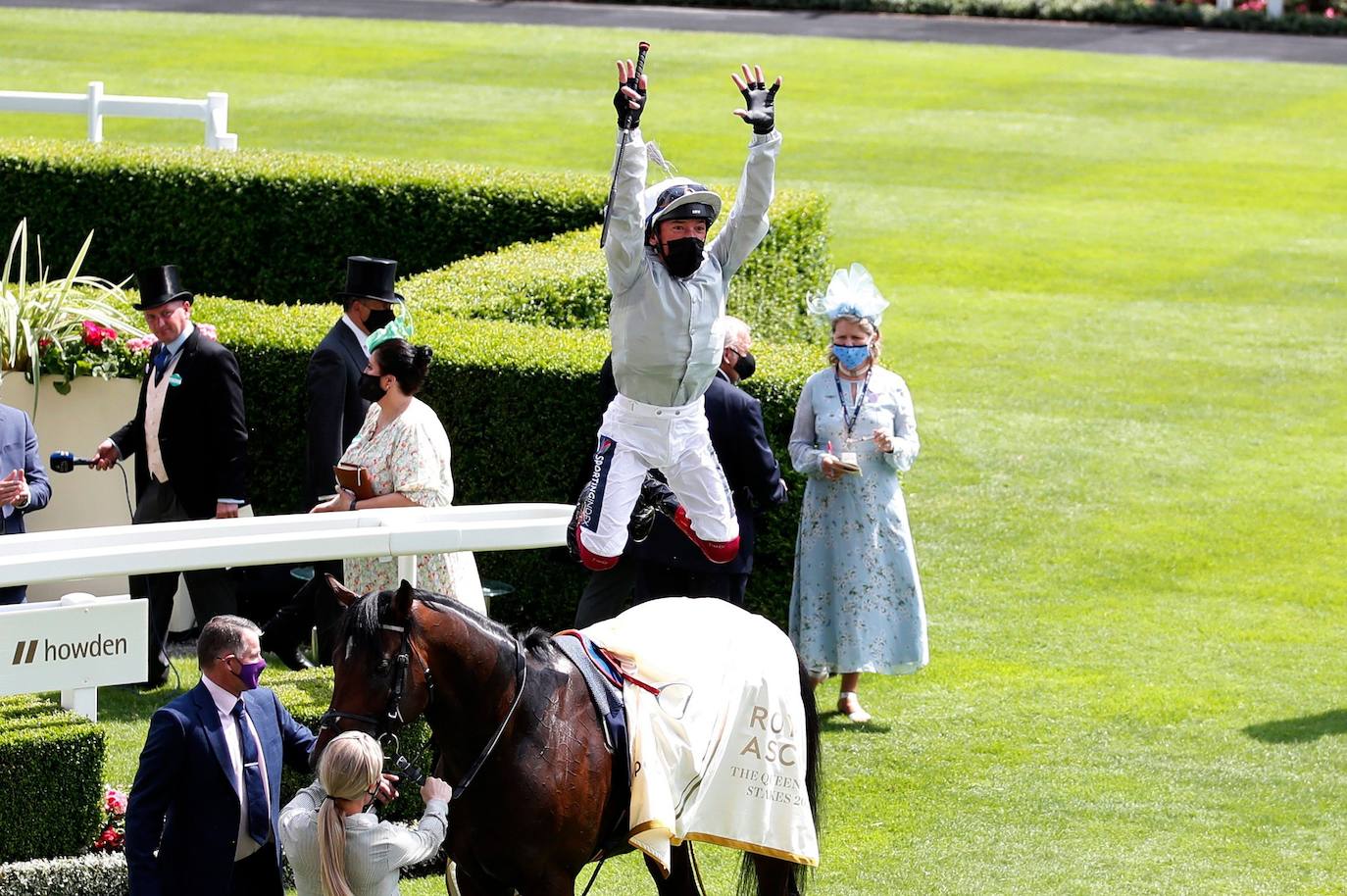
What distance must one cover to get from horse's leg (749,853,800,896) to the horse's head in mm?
1746

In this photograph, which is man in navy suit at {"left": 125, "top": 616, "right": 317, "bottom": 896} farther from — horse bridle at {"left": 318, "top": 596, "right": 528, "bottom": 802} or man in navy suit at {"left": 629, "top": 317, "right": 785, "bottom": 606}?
man in navy suit at {"left": 629, "top": 317, "right": 785, "bottom": 606}

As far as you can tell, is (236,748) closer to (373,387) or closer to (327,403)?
(373,387)

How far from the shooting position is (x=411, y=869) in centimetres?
700

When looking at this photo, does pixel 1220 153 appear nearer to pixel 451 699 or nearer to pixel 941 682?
pixel 941 682

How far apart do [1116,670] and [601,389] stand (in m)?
2.98

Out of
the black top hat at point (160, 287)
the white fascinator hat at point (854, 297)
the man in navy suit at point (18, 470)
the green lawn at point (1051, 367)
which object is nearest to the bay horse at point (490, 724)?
the green lawn at point (1051, 367)

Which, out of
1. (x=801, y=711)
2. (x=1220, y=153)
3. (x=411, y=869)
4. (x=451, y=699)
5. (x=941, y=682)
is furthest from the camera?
(x=1220, y=153)

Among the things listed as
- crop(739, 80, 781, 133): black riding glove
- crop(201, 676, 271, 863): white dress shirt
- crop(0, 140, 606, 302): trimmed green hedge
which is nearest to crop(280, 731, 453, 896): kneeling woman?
crop(201, 676, 271, 863): white dress shirt

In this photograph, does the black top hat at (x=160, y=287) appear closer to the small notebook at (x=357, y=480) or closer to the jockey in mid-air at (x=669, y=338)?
the small notebook at (x=357, y=480)

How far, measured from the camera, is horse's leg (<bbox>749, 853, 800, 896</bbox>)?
6.27 metres

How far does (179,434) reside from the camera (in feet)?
28.4

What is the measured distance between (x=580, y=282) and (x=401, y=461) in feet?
11.7

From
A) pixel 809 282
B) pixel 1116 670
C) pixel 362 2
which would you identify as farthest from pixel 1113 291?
pixel 362 2

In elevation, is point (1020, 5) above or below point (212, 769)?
above
